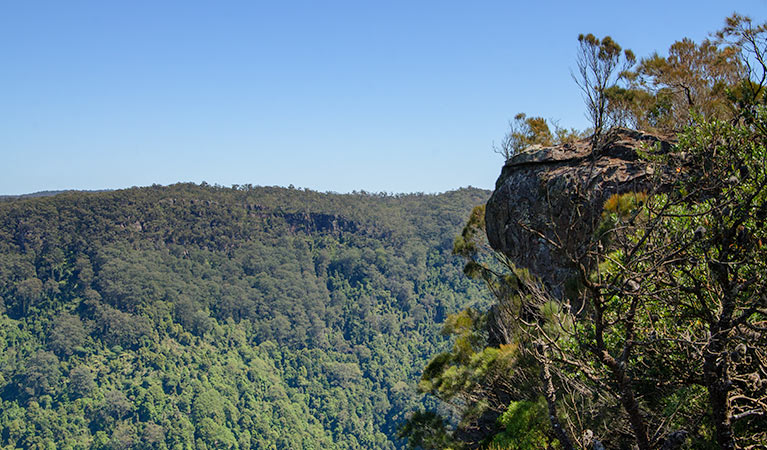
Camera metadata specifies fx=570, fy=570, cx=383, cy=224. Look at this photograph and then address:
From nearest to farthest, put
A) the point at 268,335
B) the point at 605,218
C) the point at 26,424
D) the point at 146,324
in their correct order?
the point at 605,218 → the point at 26,424 → the point at 146,324 → the point at 268,335

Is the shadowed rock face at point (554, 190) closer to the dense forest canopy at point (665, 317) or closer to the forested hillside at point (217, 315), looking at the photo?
the dense forest canopy at point (665, 317)

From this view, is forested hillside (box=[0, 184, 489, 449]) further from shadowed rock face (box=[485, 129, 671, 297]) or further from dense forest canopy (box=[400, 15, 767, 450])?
dense forest canopy (box=[400, 15, 767, 450])

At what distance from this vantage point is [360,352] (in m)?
80.1

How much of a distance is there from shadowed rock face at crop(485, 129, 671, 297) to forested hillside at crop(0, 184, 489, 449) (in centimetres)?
4060

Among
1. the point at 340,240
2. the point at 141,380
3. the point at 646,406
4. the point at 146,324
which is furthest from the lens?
the point at 340,240

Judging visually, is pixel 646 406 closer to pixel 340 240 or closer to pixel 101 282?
pixel 101 282

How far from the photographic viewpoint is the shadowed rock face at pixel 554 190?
890 centimetres

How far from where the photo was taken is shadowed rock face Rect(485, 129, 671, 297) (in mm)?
8898

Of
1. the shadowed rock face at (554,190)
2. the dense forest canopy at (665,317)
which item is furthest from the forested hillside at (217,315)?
the dense forest canopy at (665,317)

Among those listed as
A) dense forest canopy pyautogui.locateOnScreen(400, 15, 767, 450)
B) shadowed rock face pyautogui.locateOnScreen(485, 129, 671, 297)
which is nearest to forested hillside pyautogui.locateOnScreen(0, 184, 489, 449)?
shadowed rock face pyautogui.locateOnScreen(485, 129, 671, 297)

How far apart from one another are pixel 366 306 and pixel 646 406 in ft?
276

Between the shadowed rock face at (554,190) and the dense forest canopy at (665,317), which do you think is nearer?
the dense forest canopy at (665,317)

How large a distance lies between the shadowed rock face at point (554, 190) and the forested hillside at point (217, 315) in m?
40.6

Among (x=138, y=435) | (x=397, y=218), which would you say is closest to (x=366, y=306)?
(x=397, y=218)
